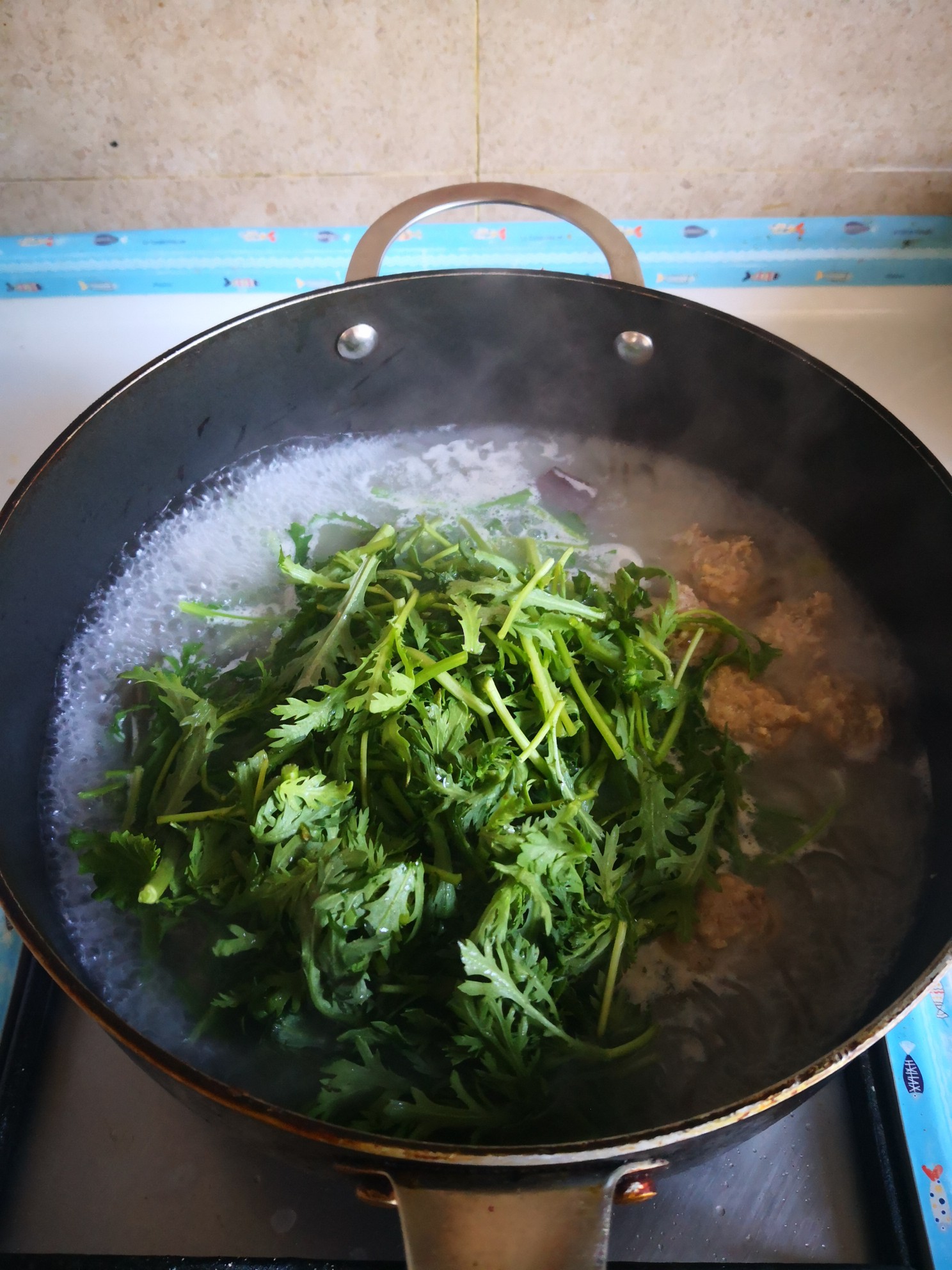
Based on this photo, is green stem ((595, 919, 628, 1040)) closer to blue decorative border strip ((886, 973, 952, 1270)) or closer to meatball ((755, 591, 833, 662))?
blue decorative border strip ((886, 973, 952, 1270))

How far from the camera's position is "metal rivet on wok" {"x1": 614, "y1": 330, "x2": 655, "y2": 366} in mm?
1135

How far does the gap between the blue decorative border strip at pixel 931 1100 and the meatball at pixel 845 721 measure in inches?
10.4

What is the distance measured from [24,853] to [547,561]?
0.62 meters

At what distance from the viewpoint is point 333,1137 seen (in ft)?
1.76

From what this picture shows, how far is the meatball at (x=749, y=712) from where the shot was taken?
0.98m

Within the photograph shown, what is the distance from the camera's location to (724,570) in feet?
3.61

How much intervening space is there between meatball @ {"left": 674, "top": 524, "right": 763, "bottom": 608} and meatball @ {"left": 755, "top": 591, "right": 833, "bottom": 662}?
0.16ft

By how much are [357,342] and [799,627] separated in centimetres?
70

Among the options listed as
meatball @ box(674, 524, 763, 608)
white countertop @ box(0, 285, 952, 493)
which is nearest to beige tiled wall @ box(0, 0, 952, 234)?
white countertop @ box(0, 285, 952, 493)

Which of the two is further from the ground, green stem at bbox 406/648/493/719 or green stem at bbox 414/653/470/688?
green stem at bbox 414/653/470/688

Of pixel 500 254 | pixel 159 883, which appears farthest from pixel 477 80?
pixel 159 883

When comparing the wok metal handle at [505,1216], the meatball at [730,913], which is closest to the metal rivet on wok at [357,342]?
the meatball at [730,913]

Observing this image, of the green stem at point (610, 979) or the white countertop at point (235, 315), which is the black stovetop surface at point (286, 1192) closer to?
the green stem at point (610, 979)

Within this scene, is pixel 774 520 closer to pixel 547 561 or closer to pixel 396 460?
pixel 547 561
